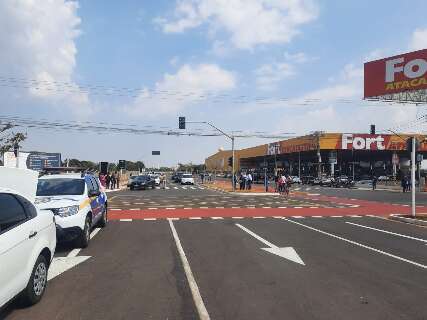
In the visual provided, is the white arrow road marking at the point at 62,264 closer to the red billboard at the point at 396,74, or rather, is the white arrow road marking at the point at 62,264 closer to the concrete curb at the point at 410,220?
the concrete curb at the point at 410,220

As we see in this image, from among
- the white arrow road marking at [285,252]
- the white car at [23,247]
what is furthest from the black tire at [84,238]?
the white arrow road marking at [285,252]

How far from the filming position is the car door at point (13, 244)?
17.2ft

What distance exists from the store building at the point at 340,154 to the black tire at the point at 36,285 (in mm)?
42099

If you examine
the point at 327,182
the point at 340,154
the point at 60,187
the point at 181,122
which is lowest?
the point at 327,182

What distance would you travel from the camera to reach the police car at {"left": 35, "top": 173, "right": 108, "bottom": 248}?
10.3 m

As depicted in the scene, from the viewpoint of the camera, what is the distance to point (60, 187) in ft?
39.2

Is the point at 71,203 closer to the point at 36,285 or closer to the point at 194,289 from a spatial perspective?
the point at 36,285

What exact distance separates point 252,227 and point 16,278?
1041cm

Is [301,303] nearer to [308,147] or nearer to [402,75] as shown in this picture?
[402,75]

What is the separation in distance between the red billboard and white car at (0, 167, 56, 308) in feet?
153

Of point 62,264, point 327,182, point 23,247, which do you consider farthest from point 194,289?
point 327,182

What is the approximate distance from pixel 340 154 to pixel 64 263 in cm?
7568

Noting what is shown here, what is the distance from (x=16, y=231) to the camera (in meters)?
5.70

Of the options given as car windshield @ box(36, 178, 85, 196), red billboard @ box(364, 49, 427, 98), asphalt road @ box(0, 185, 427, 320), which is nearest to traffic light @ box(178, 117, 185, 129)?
red billboard @ box(364, 49, 427, 98)
